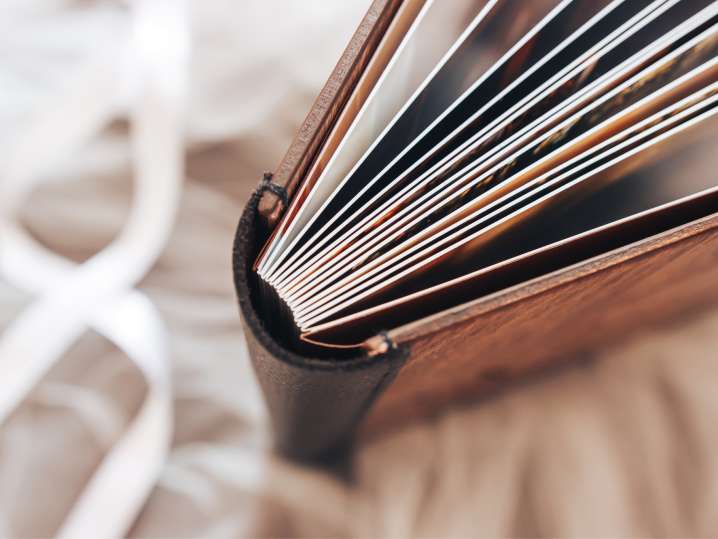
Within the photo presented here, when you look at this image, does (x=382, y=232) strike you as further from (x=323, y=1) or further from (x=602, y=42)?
(x=323, y=1)

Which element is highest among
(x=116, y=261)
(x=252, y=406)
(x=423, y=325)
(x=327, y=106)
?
(x=327, y=106)

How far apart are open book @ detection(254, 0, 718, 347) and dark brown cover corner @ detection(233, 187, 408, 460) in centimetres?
1

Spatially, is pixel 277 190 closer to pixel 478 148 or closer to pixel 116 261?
pixel 478 148

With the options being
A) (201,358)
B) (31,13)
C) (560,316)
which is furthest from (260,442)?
(31,13)

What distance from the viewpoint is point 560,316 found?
0.47m

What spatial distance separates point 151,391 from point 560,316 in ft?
1.27

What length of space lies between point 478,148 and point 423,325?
0.33ft

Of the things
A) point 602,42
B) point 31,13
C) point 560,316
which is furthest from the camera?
point 31,13

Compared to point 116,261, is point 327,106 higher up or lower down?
higher up

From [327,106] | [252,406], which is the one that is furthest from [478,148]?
[252,406]

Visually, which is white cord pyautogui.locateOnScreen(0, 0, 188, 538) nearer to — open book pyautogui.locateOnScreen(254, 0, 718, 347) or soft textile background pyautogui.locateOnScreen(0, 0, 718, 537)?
soft textile background pyautogui.locateOnScreen(0, 0, 718, 537)

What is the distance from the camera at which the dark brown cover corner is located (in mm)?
362

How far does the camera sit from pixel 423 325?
35 cm

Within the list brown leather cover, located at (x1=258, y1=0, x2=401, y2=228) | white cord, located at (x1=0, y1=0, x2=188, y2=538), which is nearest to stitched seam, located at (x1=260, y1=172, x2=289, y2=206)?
brown leather cover, located at (x1=258, y1=0, x2=401, y2=228)
